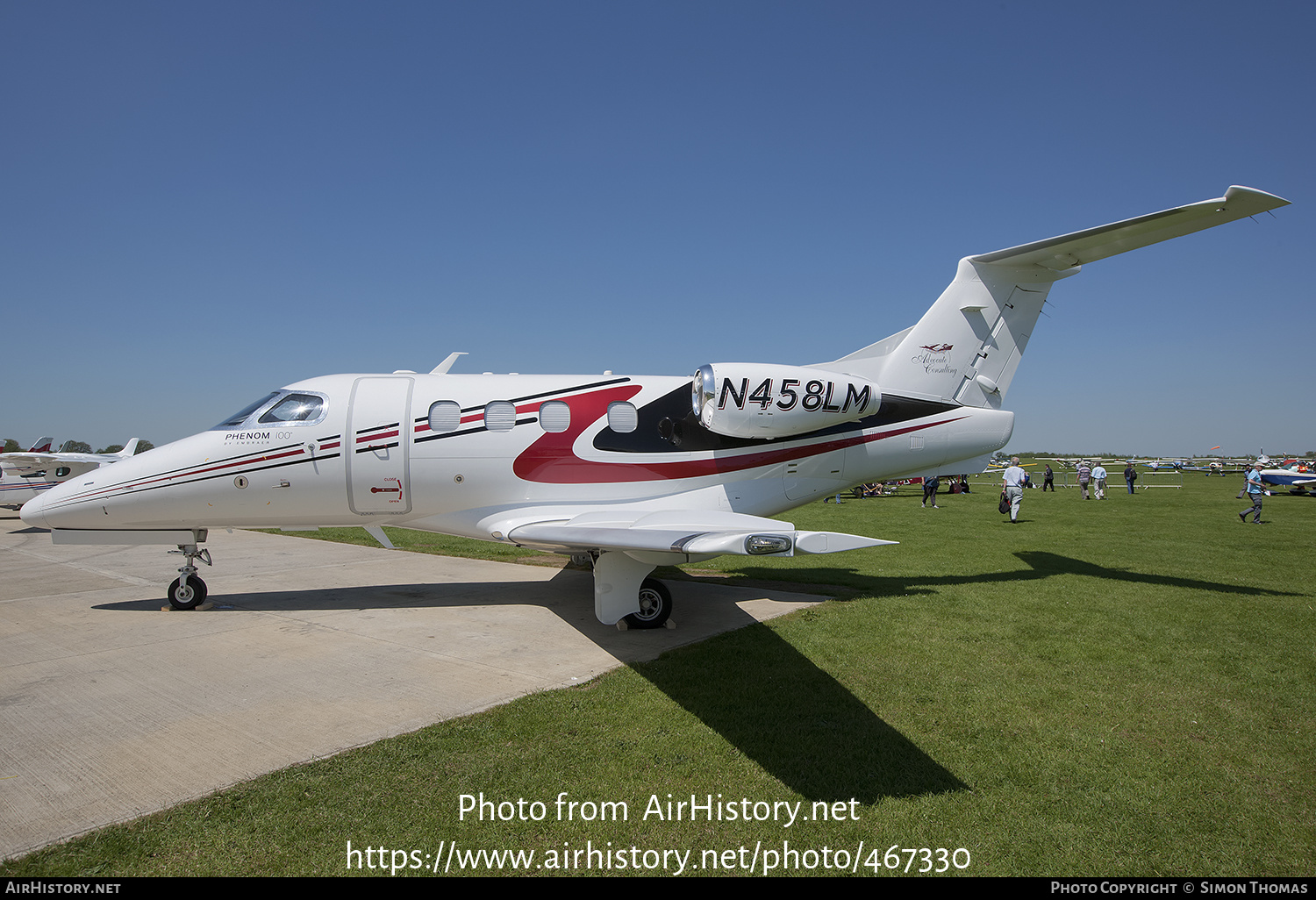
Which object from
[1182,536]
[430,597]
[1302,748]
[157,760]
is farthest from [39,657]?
[1182,536]

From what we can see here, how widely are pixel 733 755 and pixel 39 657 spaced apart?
284 inches

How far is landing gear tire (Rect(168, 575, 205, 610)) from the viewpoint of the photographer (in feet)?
28.7

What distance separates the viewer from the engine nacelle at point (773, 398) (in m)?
8.40

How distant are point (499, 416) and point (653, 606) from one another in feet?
10.6

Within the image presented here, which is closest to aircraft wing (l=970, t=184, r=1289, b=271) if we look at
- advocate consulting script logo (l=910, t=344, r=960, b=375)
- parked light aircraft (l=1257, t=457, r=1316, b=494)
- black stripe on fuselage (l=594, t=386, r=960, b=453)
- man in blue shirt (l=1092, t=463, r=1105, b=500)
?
advocate consulting script logo (l=910, t=344, r=960, b=375)

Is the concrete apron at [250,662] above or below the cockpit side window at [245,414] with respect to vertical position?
below

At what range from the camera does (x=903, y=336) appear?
1005 centimetres

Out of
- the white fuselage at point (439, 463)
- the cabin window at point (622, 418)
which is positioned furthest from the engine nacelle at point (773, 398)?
the cabin window at point (622, 418)

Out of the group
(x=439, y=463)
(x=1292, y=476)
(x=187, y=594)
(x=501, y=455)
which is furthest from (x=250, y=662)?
(x=1292, y=476)

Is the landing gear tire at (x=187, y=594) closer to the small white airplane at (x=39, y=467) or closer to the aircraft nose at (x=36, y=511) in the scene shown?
the aircraft nose at (x=36, y=511)

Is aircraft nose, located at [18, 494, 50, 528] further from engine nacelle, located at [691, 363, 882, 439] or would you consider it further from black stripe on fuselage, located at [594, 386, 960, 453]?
engine nacelle, located at [691, 363, 882, 439]

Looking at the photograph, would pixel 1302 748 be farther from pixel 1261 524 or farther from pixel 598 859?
pixel 1261 524

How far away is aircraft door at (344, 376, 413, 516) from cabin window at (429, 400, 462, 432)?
31cm

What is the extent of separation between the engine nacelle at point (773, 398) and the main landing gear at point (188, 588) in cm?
725
